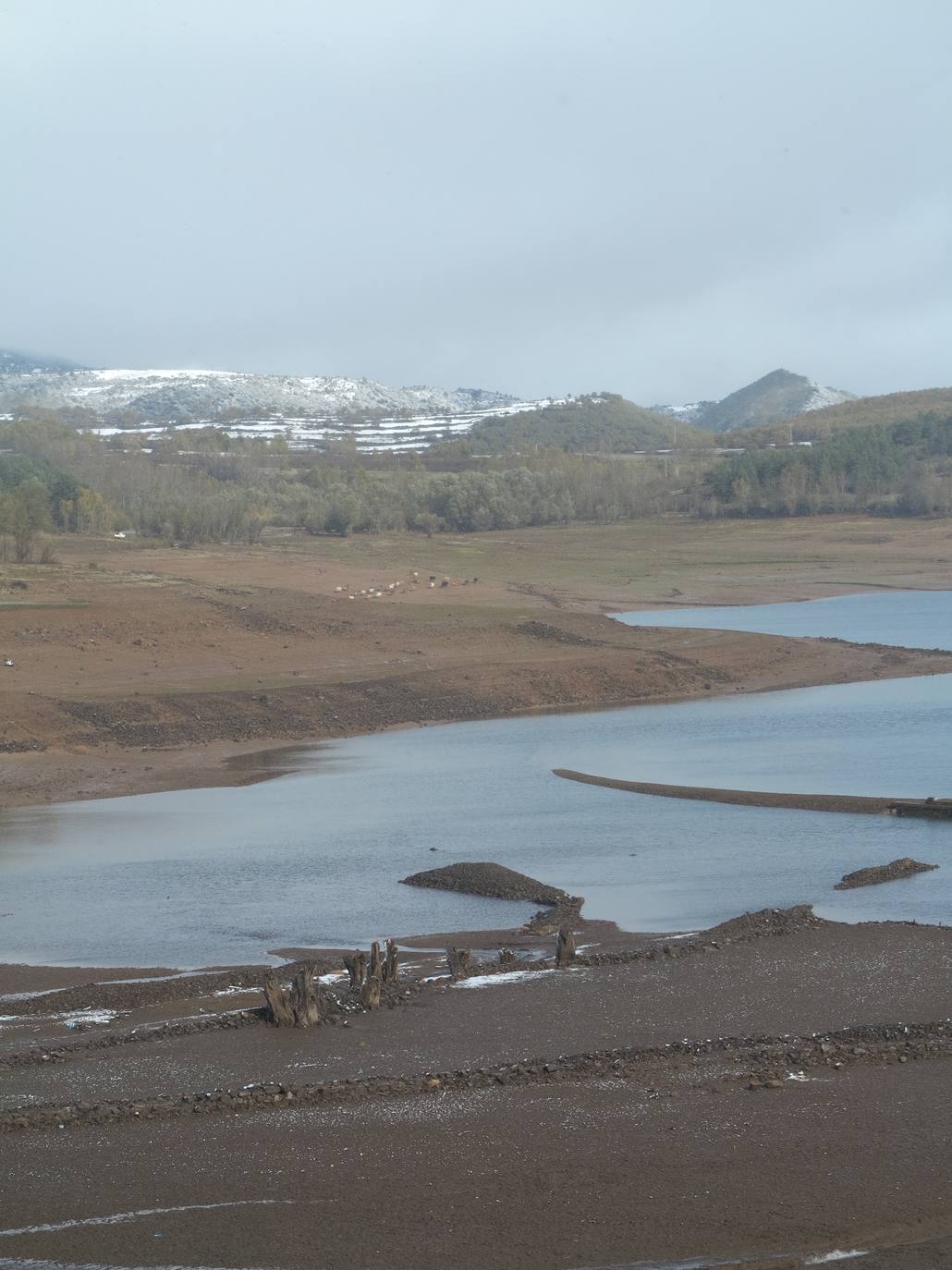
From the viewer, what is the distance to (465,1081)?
12633 millimetres

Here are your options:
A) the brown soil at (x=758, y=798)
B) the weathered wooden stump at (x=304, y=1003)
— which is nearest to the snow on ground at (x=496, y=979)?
the weathered wooden stump at (x=304, y=1003)

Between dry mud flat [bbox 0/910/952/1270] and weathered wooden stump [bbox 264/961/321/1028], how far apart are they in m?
0.16

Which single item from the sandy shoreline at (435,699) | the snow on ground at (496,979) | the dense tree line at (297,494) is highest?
the dense tree line at (297,494)

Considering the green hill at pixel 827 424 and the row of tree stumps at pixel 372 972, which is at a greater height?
the green hill at pixel 827 424

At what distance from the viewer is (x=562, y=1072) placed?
501 inches

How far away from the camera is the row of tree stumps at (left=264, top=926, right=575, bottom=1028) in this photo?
14.5 meters

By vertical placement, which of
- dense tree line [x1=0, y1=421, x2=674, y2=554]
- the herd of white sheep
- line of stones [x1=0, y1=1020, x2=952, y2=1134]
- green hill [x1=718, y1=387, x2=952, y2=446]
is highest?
green hill [x1=718, y1=387, x2=952, y2=446]

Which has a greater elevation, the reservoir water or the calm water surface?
the calm water surface

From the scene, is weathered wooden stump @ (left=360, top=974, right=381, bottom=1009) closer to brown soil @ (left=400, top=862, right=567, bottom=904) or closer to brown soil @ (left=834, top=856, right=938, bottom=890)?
brown soil @ (left=400, top=862, right=567, bottom=904)

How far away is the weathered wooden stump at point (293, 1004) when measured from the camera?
14.4 m

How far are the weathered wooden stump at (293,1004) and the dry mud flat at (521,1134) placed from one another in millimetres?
155

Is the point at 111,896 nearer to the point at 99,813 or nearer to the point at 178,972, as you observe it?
the point at 178,972

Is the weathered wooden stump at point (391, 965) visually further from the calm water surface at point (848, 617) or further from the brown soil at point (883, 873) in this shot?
the calm water surface at point (848, 617)

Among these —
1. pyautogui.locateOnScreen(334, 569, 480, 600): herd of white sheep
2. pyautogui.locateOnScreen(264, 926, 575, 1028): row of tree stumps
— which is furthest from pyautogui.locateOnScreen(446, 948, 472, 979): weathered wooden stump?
pyautogui.locateOnScreen(334, 569, 480, 600): herd of white sheep
